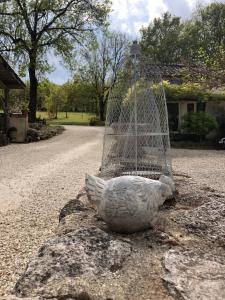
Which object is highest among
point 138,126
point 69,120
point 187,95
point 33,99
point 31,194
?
point 187,95

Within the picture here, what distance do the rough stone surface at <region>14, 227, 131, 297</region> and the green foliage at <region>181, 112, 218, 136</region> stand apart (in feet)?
58.2

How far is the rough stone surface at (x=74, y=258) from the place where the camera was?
12.1 feet

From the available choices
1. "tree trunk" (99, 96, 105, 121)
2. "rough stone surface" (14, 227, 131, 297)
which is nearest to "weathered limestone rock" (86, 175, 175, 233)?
"rough stone surface" (14, 227, 131, 297)

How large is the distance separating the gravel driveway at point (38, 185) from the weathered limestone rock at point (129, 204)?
3.87 ft

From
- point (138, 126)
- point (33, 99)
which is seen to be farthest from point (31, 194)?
point (33, 99)

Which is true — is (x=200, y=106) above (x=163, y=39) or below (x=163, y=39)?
below

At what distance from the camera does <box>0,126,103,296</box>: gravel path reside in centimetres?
532

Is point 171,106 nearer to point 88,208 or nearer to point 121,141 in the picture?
point 121,141

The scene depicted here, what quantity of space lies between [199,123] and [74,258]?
60.1 feet

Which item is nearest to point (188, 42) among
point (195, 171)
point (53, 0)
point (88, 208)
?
point (53, 0)

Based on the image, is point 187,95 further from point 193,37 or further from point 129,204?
point 193,37

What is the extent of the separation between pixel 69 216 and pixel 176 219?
1.38 meters

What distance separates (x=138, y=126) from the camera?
347 inches

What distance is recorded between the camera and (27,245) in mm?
5617
